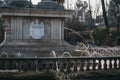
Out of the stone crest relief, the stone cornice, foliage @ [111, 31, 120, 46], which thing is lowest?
foliage @ [111, 31, 120, 46]

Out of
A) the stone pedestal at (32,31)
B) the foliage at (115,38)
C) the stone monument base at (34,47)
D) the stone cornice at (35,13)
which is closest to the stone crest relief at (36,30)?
the stone pedestal at (32,31)

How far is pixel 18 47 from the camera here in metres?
15.4

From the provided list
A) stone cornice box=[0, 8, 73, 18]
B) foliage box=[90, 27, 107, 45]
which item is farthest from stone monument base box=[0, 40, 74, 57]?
foliage box=[90, 27, 107, 45]

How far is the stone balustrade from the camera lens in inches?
454

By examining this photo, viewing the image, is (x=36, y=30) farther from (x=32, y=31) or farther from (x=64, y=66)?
(x=64, y=66)

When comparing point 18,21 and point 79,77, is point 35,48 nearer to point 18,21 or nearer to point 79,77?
point 18,21

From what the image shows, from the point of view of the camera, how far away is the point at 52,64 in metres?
11.8

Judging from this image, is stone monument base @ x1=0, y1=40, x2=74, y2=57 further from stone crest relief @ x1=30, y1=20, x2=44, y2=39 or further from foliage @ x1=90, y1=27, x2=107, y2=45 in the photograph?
foliage @ x1=90, y1=27, x2=107, y2=45

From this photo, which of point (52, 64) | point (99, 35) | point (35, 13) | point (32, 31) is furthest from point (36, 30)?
point (99, 35)

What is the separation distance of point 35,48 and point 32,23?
1.18 meters

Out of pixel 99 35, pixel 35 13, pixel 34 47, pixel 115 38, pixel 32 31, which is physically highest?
pixel 35 13

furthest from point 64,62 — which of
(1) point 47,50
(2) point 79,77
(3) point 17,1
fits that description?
(3) point 17,1

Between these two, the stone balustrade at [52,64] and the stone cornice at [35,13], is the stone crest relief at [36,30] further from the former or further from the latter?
the stone balustrade at [52,64]

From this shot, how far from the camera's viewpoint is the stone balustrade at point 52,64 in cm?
1154
